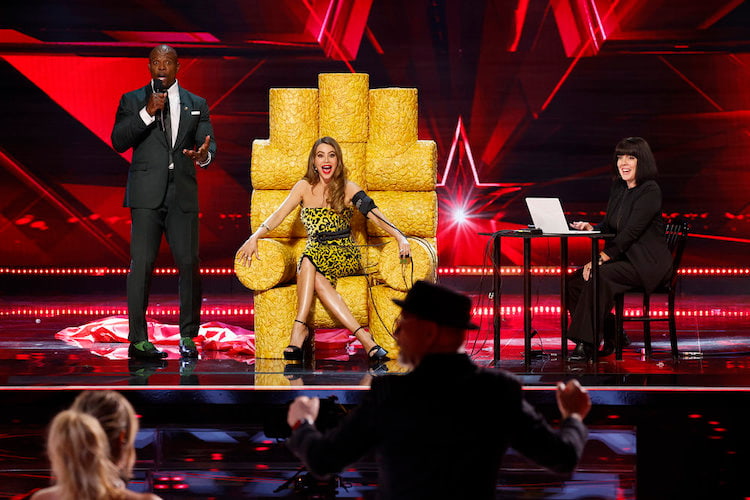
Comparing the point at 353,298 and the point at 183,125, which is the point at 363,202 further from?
the point at 183,125

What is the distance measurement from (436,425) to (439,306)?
256 millimetres

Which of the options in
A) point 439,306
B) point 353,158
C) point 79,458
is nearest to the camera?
point 79,458

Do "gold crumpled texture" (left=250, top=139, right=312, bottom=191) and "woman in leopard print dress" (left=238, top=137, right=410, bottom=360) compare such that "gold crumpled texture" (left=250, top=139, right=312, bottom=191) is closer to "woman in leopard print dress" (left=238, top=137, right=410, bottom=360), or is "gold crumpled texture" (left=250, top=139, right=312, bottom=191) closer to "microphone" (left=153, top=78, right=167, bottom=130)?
"woman in leopard print dress" (left=238, top=137, right=410, bottom=360)

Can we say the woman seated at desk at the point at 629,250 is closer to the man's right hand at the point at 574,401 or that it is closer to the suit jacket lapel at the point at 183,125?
the suit jacket lapel at the point at 183,125

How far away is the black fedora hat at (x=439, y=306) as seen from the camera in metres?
2.11

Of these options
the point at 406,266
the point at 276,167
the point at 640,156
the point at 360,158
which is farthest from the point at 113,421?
the point at 640,156

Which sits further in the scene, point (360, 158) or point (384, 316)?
point (360, 158)

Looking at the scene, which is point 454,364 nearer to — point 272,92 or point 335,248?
point 335,248

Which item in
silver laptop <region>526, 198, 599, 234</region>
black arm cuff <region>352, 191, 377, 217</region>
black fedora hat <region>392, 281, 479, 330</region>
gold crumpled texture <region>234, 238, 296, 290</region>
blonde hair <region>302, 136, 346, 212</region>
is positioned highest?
blonde hair <region>302, 136, 346, 212</region>

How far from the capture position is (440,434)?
2029mm

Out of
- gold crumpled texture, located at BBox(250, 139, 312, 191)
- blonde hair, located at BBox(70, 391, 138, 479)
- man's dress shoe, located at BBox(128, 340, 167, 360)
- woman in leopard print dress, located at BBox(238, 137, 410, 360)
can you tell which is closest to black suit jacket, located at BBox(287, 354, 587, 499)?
blonde hair, located at BBox(70, 391, 138, 479)

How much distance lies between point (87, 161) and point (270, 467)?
686 centimetres

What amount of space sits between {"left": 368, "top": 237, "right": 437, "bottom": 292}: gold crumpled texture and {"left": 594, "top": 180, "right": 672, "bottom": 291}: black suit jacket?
994 millimetres

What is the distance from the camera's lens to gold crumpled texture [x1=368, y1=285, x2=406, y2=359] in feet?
17.6
